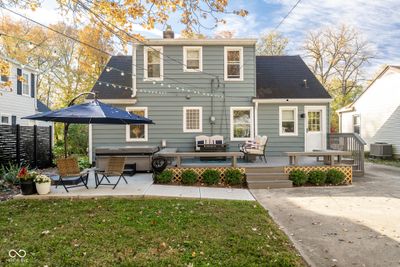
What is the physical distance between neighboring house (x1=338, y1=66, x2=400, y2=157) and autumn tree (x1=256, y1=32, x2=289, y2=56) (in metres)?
7.34

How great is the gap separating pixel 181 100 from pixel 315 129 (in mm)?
5732

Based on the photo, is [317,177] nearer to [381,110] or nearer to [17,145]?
[17,145]

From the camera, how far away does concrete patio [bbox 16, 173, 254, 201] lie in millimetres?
6383

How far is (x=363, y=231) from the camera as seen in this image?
450cm

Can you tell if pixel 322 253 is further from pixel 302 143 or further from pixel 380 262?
pixel 302 143

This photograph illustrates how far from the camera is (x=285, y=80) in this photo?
1292 cm

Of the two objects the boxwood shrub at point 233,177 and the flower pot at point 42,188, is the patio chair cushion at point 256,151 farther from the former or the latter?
the flower pot at point 42,188

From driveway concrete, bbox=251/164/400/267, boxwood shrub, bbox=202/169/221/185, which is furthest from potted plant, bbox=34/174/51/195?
driveway concrete, bbox=251/164/400/267

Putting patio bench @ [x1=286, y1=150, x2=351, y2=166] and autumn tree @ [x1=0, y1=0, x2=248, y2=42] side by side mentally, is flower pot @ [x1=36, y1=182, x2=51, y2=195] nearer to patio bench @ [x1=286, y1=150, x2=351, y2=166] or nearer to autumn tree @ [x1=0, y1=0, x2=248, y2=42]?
autumn tree @ [x1=0, y1=0, x2=248, y2=42]

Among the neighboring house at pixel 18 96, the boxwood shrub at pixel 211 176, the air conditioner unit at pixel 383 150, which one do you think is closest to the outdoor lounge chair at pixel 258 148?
the boxwood shrub at pixel 211 176

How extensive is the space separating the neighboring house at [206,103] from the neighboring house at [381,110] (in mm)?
6863

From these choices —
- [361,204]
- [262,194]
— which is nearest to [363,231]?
[361,204]
